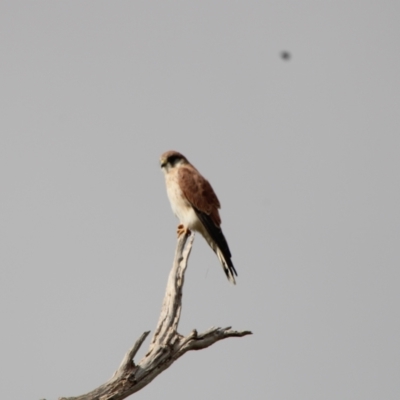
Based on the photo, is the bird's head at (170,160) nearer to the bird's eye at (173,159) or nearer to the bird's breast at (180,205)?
the bird's eye at (173,159)

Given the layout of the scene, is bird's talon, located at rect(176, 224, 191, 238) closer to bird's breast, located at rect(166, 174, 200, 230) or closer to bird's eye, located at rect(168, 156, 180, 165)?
bird's breast, located at rect(166, 174, 200, 230)

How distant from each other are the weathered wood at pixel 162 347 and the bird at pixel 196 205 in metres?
1.57

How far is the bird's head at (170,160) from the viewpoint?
31.1 ft

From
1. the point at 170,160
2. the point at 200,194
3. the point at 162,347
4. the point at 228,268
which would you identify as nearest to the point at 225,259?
the point at 228,268

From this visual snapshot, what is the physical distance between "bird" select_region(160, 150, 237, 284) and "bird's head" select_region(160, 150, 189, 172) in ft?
0.05

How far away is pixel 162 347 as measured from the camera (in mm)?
6465

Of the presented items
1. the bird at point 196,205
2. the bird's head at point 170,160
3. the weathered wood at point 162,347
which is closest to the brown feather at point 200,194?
the bird at point 196,205

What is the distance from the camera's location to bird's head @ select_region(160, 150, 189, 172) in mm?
9469

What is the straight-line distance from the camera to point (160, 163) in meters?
9.51

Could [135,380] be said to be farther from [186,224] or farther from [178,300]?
→ [186,224]

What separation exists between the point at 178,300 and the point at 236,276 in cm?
156

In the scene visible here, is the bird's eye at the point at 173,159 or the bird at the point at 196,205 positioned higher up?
the bird's eye at the point at 173,159

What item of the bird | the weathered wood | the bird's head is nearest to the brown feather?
the bird

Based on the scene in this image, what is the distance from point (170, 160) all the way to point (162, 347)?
3.34m
